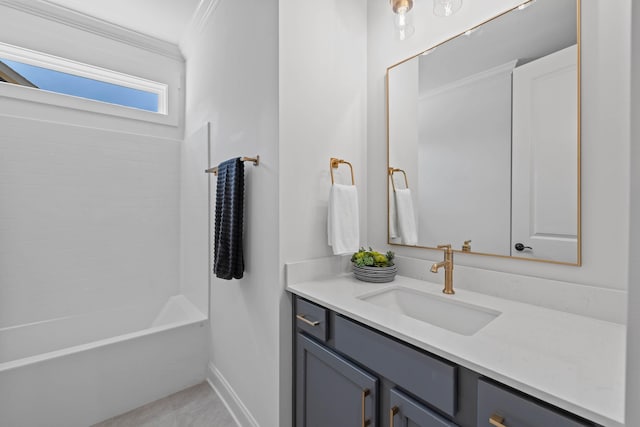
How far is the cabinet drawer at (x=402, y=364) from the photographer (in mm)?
774

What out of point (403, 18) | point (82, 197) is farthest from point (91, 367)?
point (403, 18)

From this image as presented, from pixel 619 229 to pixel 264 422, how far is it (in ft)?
5.64

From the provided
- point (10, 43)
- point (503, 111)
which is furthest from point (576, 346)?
point (10, 43)

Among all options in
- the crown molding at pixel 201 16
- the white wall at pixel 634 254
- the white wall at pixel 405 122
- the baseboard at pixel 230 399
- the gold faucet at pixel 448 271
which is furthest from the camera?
the crown molding at pixel 201 16

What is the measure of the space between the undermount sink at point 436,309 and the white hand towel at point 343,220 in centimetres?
29

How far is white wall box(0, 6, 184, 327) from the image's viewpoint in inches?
83.2

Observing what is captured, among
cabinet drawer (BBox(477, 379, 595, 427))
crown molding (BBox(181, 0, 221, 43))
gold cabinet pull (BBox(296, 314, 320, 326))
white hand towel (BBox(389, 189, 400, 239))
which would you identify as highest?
crown molding (BBox(181, 0, 221, 43))

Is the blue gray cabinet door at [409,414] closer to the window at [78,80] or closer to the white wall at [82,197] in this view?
the white wall at [82,197]

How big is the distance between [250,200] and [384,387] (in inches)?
44.5

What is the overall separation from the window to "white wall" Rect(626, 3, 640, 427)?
3.09 metres

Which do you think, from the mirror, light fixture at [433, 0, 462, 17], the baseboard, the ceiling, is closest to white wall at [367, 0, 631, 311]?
the mirror

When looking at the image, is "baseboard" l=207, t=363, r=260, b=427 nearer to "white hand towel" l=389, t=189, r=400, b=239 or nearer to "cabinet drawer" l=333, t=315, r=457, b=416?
"cabinet drawer" l=333, t=315, r=457, b=416

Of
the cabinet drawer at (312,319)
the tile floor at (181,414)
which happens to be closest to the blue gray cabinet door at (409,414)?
the cabinet drawer at (312,319)

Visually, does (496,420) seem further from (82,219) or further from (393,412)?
(82,219)
